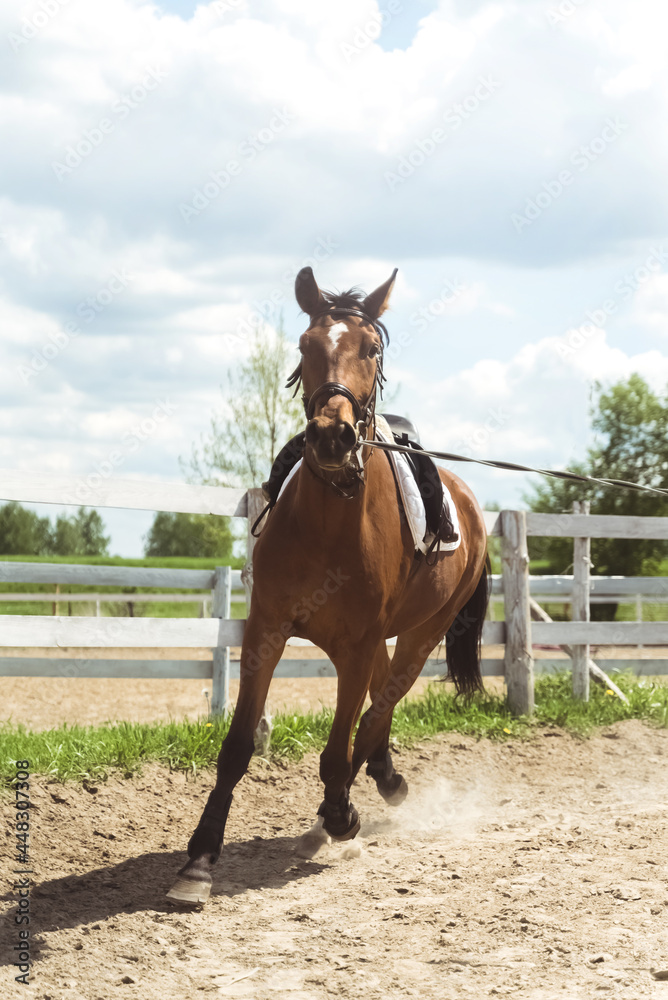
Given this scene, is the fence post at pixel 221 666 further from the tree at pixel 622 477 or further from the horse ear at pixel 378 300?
the tree at pixel 622 477

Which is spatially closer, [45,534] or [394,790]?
[394,790]

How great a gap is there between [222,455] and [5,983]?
20867 mm

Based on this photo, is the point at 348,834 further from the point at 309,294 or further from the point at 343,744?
the point at 309,294

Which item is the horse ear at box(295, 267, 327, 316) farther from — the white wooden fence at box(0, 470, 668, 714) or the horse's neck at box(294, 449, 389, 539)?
the white wooden fence at box(0, 470, 668, 714)

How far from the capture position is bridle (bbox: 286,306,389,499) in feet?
11.3

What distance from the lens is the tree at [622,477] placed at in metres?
25.7

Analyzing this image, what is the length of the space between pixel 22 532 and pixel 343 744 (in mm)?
42740

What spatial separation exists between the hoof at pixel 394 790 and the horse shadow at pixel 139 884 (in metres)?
0.75

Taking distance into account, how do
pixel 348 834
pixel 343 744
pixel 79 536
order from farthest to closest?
pixel 79 536, pixel 348 834, pixel 343 744

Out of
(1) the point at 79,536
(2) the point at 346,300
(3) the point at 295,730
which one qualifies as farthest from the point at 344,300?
(1) the point at 79,536

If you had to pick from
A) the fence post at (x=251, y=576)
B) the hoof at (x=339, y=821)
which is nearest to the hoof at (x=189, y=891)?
the hoof at (x=339, y=821)

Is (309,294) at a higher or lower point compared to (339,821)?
higher

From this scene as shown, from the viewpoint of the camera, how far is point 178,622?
589cm

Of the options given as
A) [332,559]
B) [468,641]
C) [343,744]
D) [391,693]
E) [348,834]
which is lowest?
[348,834]
